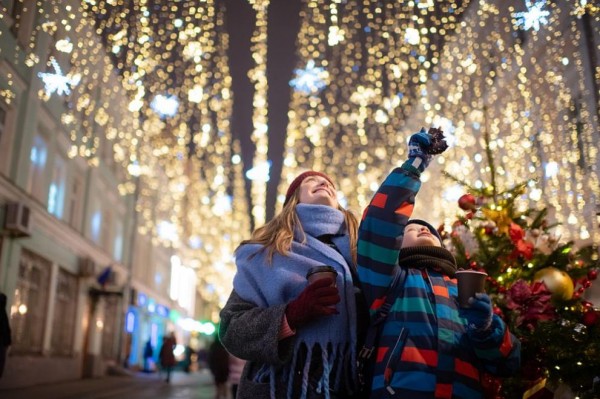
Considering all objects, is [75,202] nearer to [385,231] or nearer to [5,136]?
[5,136]

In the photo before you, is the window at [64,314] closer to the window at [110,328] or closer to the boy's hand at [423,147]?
the window at [110,328]

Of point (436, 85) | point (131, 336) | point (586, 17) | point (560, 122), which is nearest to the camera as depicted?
point (586, 17)

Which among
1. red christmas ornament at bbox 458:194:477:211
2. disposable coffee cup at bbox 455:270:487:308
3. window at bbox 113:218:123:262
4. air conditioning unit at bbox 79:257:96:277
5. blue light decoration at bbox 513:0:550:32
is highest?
blue light decoration at bbox 513:0:550:32

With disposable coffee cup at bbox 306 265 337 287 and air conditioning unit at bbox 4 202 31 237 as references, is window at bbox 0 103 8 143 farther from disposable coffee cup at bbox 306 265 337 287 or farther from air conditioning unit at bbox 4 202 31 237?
disposable coffee cup at bbox 306 265 337 287

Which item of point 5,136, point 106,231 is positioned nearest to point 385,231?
point 5,136

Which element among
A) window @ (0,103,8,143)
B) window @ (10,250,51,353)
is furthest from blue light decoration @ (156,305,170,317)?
window @ (0,103,8,143)

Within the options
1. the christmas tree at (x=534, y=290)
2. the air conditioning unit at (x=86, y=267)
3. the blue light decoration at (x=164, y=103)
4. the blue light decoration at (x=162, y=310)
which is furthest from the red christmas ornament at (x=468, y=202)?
the blue light decoration at (x=162, y=310)

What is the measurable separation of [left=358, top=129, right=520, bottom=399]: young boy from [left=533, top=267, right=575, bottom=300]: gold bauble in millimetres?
2080

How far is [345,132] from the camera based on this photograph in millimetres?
20781

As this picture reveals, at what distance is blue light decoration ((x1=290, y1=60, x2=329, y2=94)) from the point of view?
1620cm

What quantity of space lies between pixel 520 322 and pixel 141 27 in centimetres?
690

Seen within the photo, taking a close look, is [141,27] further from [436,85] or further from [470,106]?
[436,85]

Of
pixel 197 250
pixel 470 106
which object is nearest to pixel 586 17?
pixel 470 106

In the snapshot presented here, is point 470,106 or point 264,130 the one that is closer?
point 470,106
